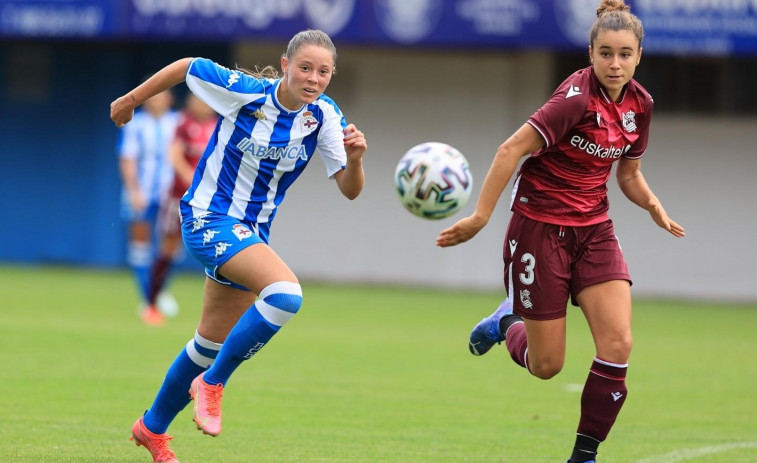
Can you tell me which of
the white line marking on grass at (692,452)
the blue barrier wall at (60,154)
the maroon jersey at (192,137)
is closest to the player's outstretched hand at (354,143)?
the white line marking on grass at (692,452)

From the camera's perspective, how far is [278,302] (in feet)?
19.0

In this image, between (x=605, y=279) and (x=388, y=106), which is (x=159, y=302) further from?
(x=605, y=279)

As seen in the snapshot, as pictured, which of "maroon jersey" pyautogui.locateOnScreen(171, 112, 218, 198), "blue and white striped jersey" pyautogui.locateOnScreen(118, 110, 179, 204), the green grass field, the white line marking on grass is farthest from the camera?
"blue and white striped jersey" pyautogui.locateOnScreen(118, 110, 179, 204)

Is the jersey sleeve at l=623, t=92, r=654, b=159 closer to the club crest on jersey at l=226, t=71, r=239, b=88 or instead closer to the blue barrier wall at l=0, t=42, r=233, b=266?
the club crest on jersey at l=226, t=71, r=239, b=88

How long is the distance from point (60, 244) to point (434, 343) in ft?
36.1

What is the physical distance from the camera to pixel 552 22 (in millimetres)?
17453

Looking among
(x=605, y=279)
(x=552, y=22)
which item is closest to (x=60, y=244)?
(x=552, y=22)

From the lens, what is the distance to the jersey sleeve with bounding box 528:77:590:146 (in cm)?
587

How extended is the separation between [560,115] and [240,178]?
1.62 meters

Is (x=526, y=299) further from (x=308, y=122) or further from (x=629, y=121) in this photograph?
(x=308, y=122)

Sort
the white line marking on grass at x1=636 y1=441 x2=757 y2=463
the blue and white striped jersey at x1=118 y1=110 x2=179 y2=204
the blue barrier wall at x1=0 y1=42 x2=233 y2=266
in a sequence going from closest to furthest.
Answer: the white line marking on grass at x1=636 y1=441 x2=757 y2=463 < the blue and white striped jersey at x1=118 y1=110 x2=179 y2=204 < the blue barrier wall at x1=0 y1=42 x2=233 y2=266

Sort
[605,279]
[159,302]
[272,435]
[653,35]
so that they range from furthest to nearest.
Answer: [653,35]
[159,302]
[272,435]
[605,279]

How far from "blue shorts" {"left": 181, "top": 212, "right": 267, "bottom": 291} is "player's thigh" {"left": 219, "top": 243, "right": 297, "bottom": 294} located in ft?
0.12

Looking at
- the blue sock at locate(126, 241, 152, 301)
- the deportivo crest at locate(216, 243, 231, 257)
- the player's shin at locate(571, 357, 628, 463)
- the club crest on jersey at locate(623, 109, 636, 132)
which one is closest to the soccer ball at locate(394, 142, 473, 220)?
the club crest on jersey at locate(623, 109, 636, 132)
